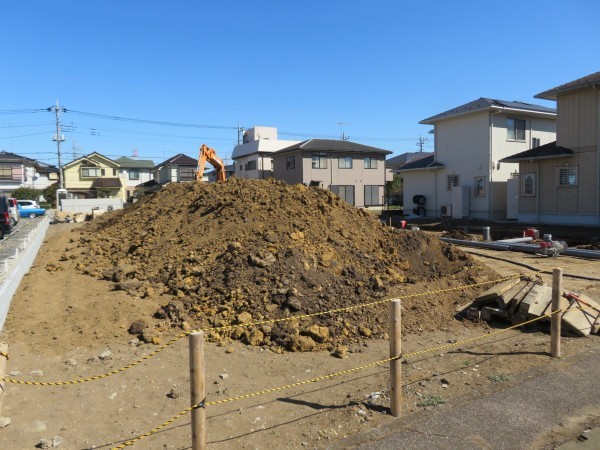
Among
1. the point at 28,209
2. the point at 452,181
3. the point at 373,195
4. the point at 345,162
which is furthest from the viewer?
the point at 373,195

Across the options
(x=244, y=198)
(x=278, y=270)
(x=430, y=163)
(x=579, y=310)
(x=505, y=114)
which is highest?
(x=505, y=114)

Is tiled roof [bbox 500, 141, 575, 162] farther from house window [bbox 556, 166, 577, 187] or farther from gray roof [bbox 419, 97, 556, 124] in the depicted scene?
gray roof [bbox 419, 97, 556, 124]

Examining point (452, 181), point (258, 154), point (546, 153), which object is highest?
point (258, 154)

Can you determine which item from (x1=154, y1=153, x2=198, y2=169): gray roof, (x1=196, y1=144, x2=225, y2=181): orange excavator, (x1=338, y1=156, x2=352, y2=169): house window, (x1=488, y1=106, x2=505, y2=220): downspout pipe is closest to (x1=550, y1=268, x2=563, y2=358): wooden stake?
(x1=196, y1=144, x2=225, y2=181): orange excavator

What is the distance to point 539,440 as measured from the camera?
3791 mm

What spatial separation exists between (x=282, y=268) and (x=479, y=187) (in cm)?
2098

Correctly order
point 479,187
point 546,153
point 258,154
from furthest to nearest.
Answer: point 258,154 → point 479,187 → point 546,153

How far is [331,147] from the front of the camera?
122 ft

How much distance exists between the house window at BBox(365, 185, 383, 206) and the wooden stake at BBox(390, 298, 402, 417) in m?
35.8

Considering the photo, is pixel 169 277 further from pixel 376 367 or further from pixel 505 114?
pixel 505 114

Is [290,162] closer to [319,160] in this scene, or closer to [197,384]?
[319,160]

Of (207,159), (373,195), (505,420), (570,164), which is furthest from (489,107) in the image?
(505,420)

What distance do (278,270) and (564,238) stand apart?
1336cm

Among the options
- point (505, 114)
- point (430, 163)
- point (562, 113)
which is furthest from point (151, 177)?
point (562, 113)
